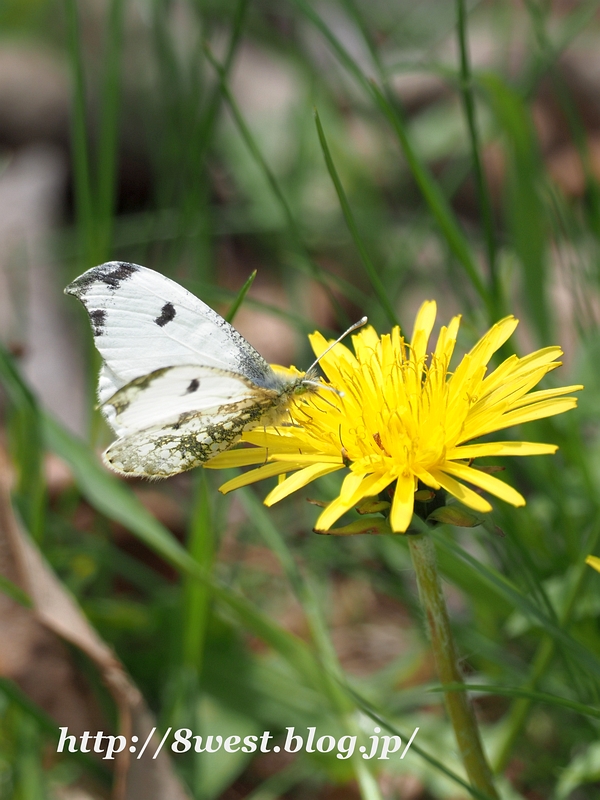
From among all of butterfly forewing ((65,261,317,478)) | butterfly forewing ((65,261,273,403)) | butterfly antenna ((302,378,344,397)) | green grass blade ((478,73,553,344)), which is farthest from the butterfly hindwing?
green grass blade ((478,73,553,344))

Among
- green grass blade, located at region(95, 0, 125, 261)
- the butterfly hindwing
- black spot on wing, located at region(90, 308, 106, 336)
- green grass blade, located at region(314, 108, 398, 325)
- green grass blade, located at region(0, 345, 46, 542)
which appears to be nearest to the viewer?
the butterfly hindwing

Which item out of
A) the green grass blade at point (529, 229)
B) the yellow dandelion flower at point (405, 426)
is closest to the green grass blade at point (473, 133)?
the yellow dandelion flower at point (405, 426)

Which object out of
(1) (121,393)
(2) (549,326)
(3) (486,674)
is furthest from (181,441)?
(2) (549,326)

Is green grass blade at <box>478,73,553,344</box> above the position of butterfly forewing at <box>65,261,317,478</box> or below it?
above

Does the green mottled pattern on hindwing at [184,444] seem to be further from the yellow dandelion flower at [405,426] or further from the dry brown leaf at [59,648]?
the dry brown leaf at [59,648]

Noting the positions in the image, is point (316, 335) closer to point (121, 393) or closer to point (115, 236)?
point (121, 393)

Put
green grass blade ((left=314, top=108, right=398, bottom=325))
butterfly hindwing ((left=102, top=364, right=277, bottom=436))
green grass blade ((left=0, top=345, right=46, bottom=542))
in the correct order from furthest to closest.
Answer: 1. green grass blade ((left=0, top=345, right=46, bottom=542))
2. green grass blade ((left=314, top=108, right=398, bottom=325))
3. butterfly hindwing ((left=102, top=364, right=277, bottom=436))

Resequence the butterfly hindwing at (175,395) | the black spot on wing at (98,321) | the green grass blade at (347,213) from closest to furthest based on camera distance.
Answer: the butterfly hindwing at (175,395) → the green grass blade at (347,213) → the black spot on wing at (98,321)

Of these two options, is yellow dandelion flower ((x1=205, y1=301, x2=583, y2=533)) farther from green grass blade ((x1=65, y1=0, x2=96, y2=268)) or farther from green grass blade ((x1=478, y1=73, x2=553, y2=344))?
green grass blade ((x1=65, y1=0, x2=96, y2=268))
